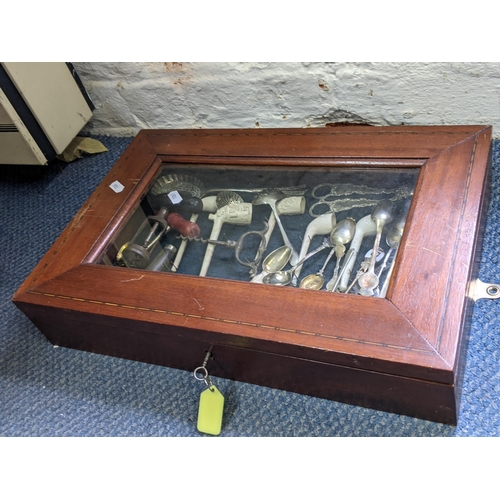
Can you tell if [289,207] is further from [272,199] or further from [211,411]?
[211,411]

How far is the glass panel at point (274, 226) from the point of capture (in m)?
0.95

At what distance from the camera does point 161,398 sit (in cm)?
104

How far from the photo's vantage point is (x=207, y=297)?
93 cm

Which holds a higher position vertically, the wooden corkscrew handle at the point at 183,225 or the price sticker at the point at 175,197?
the price sticker at the point at 175,197

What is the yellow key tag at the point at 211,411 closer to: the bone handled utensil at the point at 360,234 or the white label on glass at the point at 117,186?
the bone handled utensil at the point at 360,234

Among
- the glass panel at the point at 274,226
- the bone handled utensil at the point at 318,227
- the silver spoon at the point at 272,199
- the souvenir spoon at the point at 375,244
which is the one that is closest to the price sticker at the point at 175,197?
the glass panel at the point at 274,226

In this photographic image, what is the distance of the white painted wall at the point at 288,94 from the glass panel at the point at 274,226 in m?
0.29

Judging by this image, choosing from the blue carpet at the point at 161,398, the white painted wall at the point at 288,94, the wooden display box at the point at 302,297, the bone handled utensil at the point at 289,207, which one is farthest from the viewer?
the white painted wall at the point at 288,94

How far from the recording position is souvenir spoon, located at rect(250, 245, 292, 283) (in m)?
0.96

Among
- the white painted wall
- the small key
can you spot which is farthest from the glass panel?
the white painted wall

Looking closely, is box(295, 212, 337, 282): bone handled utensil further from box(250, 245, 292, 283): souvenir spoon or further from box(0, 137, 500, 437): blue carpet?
box(0, 137, 500, 437): blue carpet

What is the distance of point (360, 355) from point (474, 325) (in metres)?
0.28

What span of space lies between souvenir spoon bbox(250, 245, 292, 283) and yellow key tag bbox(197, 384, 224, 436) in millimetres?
197

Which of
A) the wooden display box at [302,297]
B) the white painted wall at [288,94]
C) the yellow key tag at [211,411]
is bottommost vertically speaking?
the yellow key tag at [211,411]
